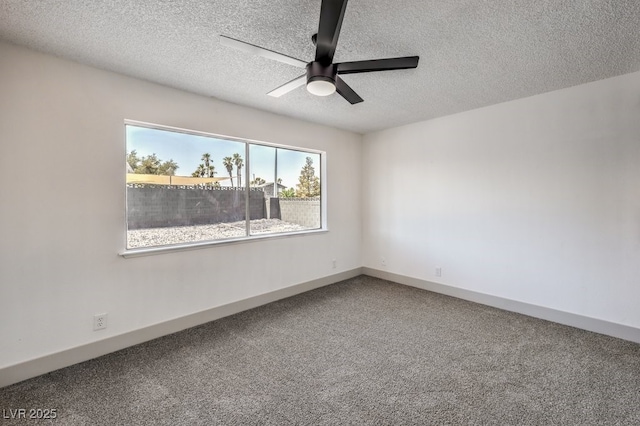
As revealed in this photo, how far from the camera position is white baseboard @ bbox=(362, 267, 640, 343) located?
2652mm

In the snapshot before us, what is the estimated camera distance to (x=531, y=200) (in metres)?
3.20

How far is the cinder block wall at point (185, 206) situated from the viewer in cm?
273

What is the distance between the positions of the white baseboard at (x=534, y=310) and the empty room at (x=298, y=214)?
0.02 meters

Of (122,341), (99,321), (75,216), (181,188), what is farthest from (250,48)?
(122,341)

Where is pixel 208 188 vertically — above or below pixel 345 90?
below

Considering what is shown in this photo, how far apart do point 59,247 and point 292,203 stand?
2547 millimetres

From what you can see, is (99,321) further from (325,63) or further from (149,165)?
(325,63)

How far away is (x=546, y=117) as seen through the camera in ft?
10.1

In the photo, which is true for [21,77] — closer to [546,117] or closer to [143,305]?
[143,305]

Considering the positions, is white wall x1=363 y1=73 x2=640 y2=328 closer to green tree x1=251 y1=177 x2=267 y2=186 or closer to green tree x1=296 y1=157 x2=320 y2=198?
green tree x1=296 y1=157 x2=320 y2=198

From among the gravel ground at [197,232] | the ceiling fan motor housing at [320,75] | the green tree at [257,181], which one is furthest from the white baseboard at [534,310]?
the ceiling fan motor housing at [320,75]

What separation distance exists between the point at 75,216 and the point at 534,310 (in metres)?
4.58

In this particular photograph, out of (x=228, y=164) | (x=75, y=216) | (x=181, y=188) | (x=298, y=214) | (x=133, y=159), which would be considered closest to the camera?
(x=75, y=216)

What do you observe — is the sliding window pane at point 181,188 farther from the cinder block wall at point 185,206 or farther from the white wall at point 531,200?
the white wall at point 531,200
